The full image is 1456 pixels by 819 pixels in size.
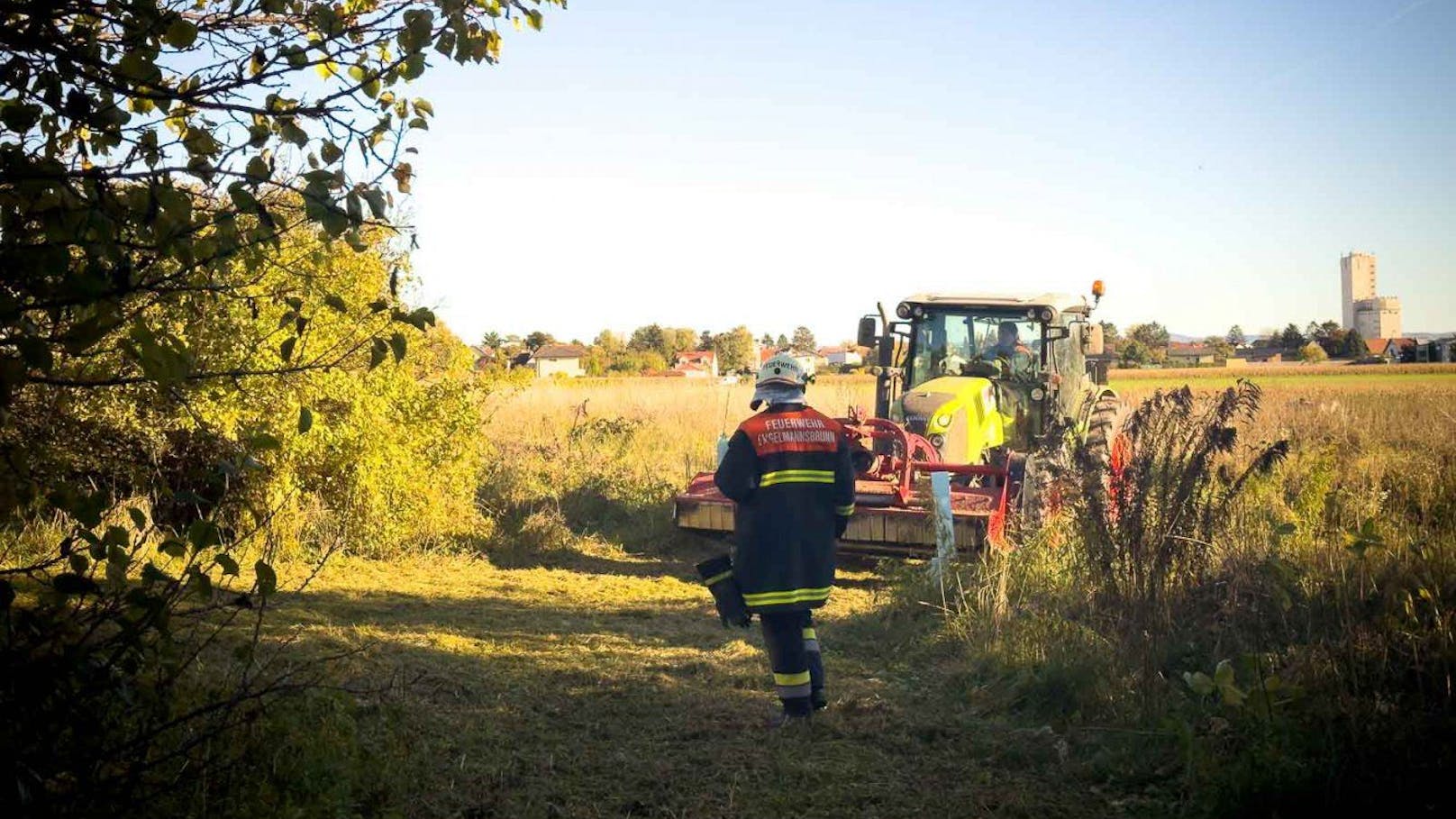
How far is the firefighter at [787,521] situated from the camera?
621 cm

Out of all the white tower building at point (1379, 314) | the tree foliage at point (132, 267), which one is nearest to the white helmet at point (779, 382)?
the tree foliage at point (132, 267)

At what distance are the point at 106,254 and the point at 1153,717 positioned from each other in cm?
468

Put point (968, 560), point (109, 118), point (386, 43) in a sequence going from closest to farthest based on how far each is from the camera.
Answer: point (109, 118)
point (386, 43)
point (968, 560)

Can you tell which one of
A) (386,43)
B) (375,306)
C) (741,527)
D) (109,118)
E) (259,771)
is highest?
(386,43)

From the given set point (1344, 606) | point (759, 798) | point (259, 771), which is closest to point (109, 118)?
point (259, 771)

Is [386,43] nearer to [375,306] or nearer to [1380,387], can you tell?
[375,306]

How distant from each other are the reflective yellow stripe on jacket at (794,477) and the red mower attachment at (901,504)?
293cm

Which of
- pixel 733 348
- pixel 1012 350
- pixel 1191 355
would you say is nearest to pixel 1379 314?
pixel 1012 350

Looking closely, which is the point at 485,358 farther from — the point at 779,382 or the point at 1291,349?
the point at 1291,349

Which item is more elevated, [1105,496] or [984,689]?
[1105,496]

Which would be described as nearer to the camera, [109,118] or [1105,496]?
[109,118]

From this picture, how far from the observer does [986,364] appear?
1202cm

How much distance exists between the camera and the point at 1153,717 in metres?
5.52

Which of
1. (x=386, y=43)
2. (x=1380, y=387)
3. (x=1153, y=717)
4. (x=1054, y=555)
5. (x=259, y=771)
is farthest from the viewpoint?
(x=1380, y=387)
